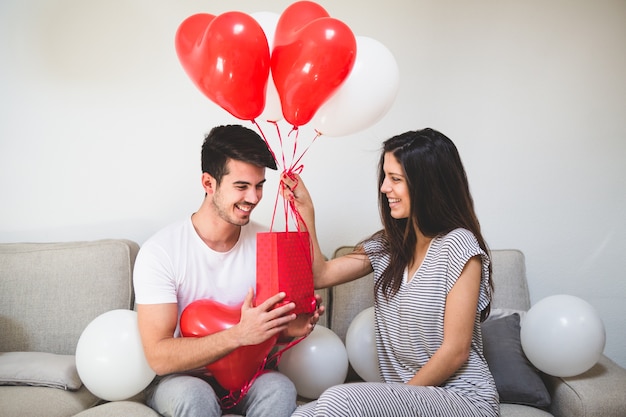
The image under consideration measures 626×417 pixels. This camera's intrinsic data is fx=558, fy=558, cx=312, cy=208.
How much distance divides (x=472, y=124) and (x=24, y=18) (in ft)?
6.47

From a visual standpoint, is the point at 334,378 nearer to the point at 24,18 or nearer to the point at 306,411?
the point at 306,411

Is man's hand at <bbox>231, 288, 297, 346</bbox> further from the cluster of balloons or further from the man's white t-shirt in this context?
the cluster of balloons

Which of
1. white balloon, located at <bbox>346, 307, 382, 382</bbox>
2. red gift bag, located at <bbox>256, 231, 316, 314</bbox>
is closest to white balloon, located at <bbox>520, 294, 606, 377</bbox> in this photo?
white balloon, located at <bbox>346, 307, 382, 382</bbox>

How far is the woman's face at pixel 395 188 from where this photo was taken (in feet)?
5.52

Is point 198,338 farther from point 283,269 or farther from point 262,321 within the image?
point 283,269

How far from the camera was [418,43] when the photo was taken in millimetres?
2471

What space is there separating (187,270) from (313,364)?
0.50m

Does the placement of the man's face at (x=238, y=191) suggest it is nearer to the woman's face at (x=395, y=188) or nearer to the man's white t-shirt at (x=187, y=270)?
the man's white t-shirt at (x=187, y=270)

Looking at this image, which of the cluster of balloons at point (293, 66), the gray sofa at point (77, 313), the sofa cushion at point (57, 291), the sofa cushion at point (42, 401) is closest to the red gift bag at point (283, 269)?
the cluster of balloons at point (293, 66)

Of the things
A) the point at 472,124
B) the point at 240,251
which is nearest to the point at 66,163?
the point at 240,251

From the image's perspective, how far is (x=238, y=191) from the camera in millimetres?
1720

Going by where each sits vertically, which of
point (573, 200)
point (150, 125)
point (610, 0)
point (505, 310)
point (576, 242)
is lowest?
point (505, 310)

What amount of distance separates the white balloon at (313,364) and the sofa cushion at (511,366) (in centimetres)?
52

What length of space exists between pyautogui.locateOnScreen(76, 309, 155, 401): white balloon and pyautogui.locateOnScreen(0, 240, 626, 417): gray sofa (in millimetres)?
55
